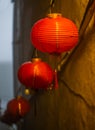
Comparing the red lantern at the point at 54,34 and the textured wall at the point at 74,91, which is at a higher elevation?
the red lantern at the point at 54,34

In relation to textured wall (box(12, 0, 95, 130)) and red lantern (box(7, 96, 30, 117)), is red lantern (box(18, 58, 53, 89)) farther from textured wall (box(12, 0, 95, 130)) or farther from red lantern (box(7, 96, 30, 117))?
red lantern (box(7, 96, 30, 117))

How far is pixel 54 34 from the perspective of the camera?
2.96 m

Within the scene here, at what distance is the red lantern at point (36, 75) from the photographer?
11.7 ft

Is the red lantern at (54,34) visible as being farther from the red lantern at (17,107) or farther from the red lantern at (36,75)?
the red lantern at (17,107)

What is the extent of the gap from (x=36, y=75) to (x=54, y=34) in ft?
2.52

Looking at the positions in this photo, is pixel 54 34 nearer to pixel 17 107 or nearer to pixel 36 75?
pixel 36 75

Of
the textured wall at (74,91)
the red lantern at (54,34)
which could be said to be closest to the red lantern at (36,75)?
the textured wall at (74,91)

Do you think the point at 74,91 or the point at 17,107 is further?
the point at 17,107

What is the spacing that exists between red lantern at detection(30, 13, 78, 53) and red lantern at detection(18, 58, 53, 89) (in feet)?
1.87

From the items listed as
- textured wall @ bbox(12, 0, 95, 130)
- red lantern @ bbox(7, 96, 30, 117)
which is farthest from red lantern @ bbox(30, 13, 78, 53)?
red lantern @ bbox(7, 96, 30, 117)

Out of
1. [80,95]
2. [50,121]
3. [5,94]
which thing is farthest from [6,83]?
[80,95]

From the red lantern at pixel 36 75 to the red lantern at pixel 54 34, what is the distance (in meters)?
0.57

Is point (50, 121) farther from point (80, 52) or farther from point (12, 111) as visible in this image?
point (80, 52)

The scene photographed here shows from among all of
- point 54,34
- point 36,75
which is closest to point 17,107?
point 36,75
